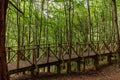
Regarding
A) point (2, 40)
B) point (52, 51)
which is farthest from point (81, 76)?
point (2, 40)

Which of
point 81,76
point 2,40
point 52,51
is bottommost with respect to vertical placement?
point 81,76

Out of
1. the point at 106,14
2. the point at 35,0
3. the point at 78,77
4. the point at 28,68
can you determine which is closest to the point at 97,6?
the point at 106,14

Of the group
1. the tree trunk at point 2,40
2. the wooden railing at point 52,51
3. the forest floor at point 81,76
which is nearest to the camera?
the tree trunk at point 2,40

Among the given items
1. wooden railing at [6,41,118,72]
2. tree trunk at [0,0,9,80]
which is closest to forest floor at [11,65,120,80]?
wooden railing at [6,41,118,72]

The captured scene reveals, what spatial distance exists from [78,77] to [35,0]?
42.7 ft

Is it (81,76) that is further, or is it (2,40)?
(81,76)

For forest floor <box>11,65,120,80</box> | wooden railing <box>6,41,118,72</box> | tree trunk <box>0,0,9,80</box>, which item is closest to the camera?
tree trunk <box>0,0,9,80</box>

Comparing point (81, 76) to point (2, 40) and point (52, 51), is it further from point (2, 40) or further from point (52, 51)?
point (2, 40)

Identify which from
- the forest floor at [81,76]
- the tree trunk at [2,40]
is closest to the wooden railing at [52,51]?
the forest floor at [81,76]

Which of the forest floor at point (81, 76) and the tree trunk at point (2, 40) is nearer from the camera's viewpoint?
the tree trunk at point (2, 40)

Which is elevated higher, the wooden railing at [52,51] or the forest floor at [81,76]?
the wooden railing at [52,51]

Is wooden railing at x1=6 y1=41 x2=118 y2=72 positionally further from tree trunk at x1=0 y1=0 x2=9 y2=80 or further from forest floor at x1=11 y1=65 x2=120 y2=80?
tree trunk at x1=0 y1=0 x2=9 y2=80

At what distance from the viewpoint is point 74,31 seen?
3206 centimetres

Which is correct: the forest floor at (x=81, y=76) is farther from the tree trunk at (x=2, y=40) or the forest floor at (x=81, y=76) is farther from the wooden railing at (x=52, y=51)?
the tree trunk at (x=2, y=40)
